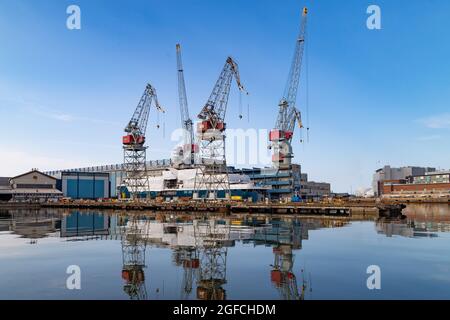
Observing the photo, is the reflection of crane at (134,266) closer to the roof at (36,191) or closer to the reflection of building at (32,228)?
the reflection of building at (32,228)

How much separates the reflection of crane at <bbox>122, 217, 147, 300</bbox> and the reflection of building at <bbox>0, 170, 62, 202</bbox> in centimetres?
11242

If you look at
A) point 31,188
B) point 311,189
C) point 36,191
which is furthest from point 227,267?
point 311,189

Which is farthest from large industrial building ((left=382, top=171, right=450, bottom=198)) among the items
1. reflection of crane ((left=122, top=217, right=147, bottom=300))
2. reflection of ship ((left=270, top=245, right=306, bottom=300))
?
reflection of crane ((left=122, top=217, right=147, bottom=300))

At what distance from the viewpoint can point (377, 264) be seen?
23906mm

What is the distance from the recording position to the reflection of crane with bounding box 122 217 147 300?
17641mm

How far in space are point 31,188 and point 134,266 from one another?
128 m

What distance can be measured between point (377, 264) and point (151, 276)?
1418cm

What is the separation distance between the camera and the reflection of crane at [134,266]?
1764cm

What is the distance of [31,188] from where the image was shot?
135 m

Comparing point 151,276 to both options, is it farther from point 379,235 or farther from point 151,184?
point 151,184

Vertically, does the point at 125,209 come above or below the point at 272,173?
below
